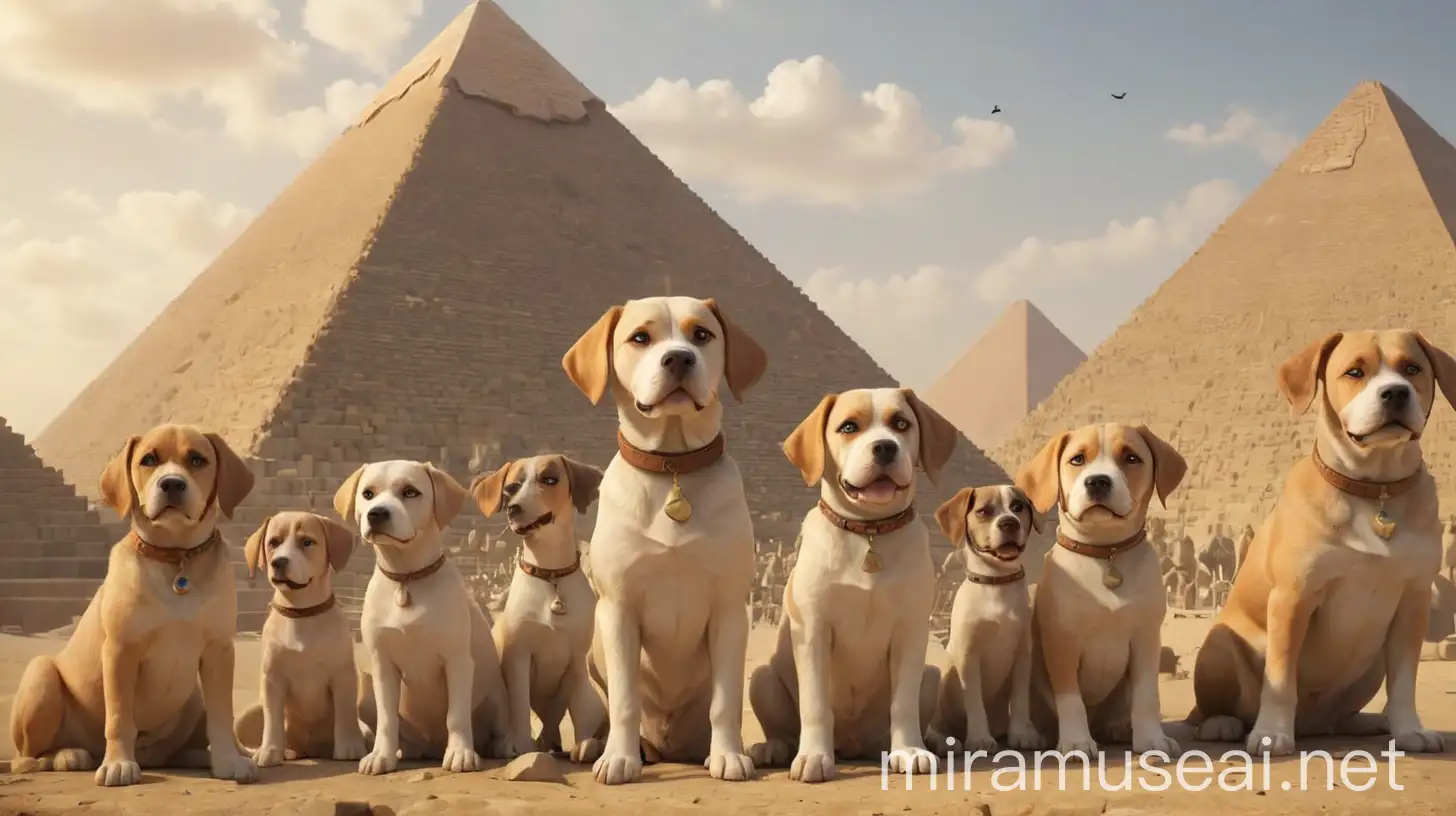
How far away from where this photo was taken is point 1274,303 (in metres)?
51.6

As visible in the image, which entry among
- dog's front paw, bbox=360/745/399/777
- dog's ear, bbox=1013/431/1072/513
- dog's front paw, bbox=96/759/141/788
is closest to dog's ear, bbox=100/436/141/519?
dog's front paw, bbox=96/759/141/788

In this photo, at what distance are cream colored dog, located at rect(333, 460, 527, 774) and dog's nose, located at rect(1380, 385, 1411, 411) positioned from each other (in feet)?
9.21

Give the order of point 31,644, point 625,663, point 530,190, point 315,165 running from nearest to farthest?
point 625,663
point 31,644
point 530,190
point 315,165

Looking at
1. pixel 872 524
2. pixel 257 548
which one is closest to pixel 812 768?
pixel 872 524

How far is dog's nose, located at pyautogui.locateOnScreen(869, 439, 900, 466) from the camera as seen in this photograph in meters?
4.45

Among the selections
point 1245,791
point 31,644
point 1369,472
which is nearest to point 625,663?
point 1245,791

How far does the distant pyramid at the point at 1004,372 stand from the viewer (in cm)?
8194

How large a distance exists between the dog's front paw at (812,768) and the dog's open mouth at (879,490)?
0.74m

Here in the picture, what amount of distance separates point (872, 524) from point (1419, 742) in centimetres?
184

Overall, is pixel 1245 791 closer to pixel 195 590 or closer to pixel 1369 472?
pixel 1369 472

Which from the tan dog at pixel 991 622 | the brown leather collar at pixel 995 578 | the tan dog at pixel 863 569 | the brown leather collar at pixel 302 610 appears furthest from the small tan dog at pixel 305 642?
the brown leather collar at pixel 995 578

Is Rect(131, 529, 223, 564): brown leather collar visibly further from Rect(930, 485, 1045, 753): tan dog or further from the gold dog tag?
Rect(930, 485, 1045, 753): tan dog

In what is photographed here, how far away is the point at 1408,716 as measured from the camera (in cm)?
492

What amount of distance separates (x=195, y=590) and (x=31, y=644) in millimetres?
9972
